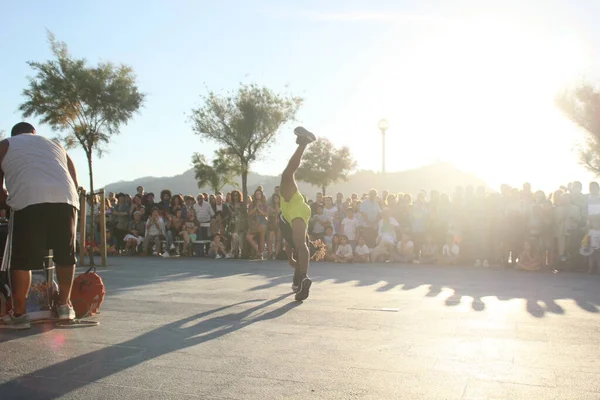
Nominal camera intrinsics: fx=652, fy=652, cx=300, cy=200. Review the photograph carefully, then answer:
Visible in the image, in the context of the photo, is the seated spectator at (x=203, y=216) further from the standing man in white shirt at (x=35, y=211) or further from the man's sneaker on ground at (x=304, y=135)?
the standing man in white shirt at (x=35, y=211)

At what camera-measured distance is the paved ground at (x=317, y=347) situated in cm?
396

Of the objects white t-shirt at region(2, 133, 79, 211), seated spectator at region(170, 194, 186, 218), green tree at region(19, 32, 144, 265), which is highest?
green tree at region(19, 32, 144, 265)

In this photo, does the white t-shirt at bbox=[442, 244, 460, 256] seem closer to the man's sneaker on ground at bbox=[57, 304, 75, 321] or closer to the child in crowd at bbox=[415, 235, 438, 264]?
the child in crowd at bbox=[415, 235, 438, 264]

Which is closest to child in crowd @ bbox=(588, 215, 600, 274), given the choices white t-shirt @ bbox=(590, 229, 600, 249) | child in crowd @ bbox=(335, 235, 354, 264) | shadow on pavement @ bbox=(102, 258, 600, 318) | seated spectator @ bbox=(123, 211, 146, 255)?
white t-shirt @ bbox=(590, 229, 600, 249)

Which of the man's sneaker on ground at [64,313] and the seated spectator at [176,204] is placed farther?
the seated spectator at [176,204]

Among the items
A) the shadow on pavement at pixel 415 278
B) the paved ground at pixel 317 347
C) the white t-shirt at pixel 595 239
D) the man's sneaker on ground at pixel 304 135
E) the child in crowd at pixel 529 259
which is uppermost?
the man's sneaker on ground at pixel 304 135

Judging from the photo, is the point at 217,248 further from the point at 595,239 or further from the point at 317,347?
the point at 317,347

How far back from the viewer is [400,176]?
138 metres

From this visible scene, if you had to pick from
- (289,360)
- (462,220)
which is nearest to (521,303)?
(289,360)

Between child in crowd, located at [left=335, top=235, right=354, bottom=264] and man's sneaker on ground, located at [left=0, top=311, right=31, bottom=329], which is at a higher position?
child in crowd, located at [left=335, top=235, right=354, bottom=264]

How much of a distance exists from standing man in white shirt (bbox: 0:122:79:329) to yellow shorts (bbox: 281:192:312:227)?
318 centimetres

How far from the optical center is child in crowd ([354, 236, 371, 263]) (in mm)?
15766

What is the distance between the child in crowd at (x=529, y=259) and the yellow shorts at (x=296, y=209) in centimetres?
698

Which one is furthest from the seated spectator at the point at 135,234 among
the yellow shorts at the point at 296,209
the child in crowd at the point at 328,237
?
the yellow shorts at the point at 296,209
